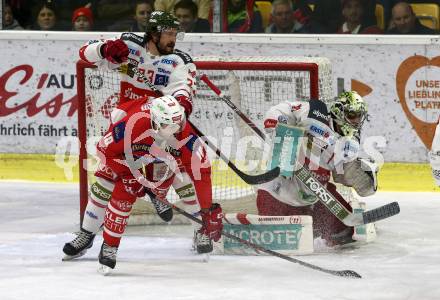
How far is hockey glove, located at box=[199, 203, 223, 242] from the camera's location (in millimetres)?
5875

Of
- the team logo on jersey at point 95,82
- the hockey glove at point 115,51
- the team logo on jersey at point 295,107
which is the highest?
the hockey glove at point 115,51

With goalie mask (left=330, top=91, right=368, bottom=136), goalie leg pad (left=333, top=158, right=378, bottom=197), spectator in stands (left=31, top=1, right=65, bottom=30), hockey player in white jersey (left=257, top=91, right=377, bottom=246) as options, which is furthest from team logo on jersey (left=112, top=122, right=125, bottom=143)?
spectator in stands (left=31, top=1, right=65, bottom=30)

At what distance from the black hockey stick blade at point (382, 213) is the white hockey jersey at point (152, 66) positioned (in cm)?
110

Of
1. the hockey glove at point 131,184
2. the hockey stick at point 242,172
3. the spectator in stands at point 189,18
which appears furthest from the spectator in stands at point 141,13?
the hockey glove at point 131,184

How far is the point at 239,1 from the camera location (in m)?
8.81

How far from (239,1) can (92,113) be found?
233 cm

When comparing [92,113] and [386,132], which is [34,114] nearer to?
[92,113]

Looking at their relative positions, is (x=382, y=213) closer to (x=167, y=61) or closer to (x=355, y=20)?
(x=167, y=61)

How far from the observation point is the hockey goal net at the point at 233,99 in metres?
6.73

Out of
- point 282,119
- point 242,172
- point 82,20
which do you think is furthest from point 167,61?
point 82,20

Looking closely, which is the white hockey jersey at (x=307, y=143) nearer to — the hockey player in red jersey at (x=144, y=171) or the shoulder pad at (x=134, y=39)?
the hockey player in red jersey at (x=144, y=171)

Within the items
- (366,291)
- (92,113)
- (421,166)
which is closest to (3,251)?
(92,113)

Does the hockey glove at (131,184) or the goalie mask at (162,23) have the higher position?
the goalie mask at (162,23)

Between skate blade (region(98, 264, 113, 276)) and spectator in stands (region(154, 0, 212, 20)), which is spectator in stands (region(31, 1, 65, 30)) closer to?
spectator in stands (region(154, 0, 212, 20))
